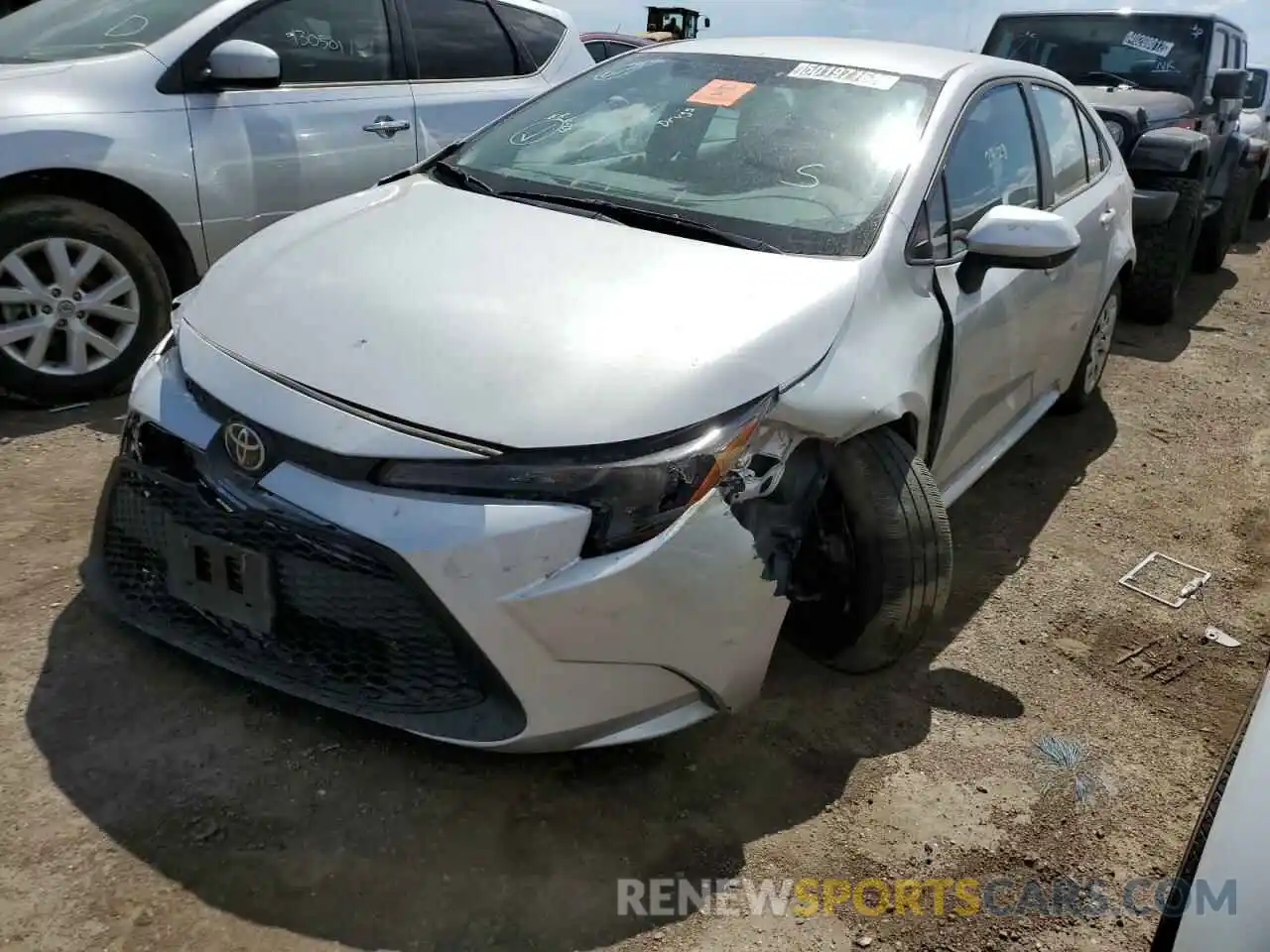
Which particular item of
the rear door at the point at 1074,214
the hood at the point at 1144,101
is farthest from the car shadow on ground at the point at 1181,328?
the rear door at the point at 1074,214

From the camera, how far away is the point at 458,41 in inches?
191

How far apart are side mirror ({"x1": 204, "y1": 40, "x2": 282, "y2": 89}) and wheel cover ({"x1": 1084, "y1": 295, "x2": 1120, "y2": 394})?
135 inches

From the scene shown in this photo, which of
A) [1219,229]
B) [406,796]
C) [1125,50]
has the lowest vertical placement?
[1219,229]

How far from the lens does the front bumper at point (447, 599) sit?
1.94 meters

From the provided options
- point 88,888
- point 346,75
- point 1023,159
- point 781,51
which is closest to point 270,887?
point 88,888

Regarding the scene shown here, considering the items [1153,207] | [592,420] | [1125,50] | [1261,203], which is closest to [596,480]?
[592,420]

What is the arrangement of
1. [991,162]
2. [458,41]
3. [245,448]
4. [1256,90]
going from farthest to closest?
[1256,90]
[458,41]
[991,162]
[245,448]

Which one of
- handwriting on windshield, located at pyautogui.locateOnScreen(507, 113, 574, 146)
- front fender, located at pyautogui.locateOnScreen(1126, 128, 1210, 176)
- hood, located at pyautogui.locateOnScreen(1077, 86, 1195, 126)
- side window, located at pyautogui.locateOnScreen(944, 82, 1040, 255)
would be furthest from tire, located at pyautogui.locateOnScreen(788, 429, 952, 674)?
hood, located at pyautogui.locateOnScreen(1077, 86, 1195, 126)

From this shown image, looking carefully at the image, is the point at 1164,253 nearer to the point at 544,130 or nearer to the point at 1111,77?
the point at 1111,77

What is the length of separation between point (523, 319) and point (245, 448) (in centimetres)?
62

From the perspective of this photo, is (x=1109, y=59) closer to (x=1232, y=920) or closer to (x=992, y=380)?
(x=992, y=380)

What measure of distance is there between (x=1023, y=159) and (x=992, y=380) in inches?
33.5

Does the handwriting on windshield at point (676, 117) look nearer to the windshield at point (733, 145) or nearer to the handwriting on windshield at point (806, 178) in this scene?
the windshield at point (733, 145)

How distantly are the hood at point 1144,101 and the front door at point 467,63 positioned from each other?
362cm
